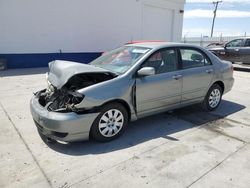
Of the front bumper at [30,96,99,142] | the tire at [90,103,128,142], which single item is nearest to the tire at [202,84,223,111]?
the tire at [90,103,128,142]

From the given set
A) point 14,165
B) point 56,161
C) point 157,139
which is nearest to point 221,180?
point 157,139

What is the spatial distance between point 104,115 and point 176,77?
1.66 meters

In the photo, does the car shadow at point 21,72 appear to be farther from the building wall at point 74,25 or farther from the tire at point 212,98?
the tire at point 212,98

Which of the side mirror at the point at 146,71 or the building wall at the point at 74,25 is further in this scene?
the building wall at the point at 74,25

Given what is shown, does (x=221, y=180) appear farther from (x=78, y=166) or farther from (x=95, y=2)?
(x=95, y=2)

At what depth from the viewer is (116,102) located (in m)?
3.95

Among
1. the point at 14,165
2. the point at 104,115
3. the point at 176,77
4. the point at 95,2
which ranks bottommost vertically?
the point at 14,165

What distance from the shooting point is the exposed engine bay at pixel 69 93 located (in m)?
3.64

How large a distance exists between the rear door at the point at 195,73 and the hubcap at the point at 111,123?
1.57m

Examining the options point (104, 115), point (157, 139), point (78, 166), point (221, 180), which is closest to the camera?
point (221, 180)

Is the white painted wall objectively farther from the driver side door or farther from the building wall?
the driver side door

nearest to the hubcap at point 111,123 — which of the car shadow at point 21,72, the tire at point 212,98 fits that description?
the tire at point 212,98

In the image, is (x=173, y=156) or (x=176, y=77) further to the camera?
(x=176, y=77)

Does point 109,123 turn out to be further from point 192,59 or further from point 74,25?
point 74,25
